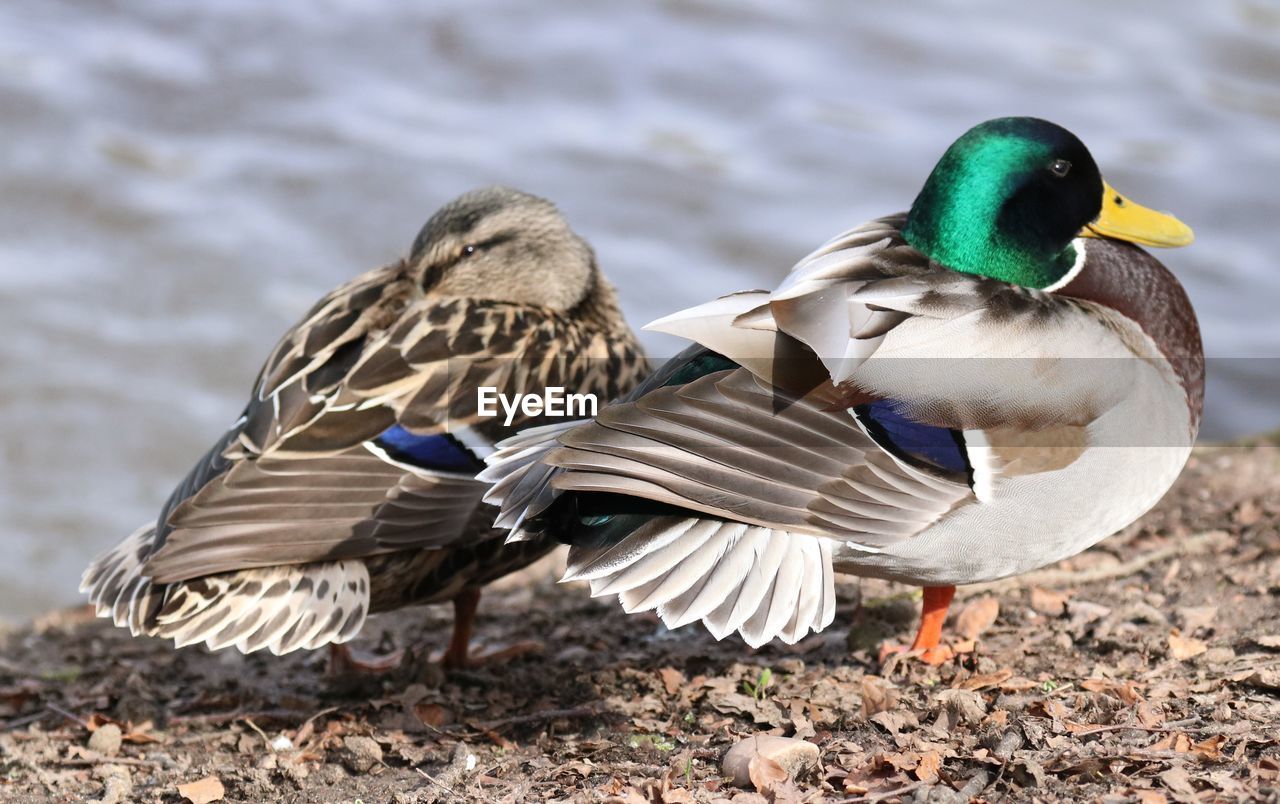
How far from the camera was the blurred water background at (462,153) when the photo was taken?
777 centimetres

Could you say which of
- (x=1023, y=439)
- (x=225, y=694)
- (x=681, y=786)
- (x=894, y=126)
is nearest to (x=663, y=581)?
(x=681, y=786)

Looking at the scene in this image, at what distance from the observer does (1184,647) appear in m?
3.68

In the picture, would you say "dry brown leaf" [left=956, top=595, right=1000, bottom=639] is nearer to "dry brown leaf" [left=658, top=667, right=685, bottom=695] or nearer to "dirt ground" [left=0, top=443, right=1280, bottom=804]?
"dirt ground" [left=0, top=443, right=1280, bottom=804]

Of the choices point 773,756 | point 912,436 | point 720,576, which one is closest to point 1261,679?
point 912,436

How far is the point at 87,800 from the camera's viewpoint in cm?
357

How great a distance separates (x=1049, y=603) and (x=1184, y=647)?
0.60 metres

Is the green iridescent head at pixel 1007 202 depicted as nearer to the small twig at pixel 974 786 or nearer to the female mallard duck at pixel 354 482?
the female mallard duck at pixel 354 482

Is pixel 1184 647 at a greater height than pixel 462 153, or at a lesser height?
lesser

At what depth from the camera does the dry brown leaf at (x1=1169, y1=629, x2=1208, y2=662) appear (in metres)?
3.65

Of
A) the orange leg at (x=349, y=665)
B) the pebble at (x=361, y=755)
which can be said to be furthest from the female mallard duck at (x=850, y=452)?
the orange leg at (x=349, y=665)

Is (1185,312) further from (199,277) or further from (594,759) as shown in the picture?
(199,277)

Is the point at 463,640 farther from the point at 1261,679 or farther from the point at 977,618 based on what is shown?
the point at 1261,679

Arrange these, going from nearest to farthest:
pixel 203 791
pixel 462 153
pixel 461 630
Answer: pixel 203 791
pixel 461 630
pixel 462 153

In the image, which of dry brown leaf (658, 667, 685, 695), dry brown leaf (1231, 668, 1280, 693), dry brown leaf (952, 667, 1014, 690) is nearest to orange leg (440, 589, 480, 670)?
dry brown leaf (658, 667, 685, 695)
